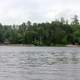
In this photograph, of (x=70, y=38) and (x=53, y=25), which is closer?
(x=70, y=38)

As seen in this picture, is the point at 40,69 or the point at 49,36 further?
the point at 49,36

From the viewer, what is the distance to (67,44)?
519 ft

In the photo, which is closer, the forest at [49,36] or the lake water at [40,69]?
the lake water at [40,69]

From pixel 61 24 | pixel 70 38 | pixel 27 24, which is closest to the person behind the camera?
pixel 70 38

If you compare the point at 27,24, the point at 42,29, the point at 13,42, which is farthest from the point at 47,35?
the point at 27,24

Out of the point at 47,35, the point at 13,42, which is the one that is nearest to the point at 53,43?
the point at 47,35

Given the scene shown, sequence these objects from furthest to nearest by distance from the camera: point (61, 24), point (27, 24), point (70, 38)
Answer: point (27, 24) < point (61, 24) < point (70, 38)

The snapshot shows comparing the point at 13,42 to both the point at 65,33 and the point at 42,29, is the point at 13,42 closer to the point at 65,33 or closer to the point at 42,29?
the point at 42,29

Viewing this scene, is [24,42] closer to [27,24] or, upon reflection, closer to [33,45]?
[33,45]

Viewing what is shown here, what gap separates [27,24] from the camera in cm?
19812

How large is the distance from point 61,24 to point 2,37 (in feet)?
93.1

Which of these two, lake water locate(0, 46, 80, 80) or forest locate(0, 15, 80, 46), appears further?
forest locate(0, 15, 80, 46)

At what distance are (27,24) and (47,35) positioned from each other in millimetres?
39286

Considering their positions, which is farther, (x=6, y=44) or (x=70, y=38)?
(x=6, y=44)
